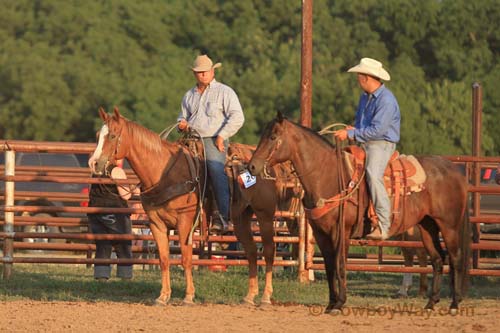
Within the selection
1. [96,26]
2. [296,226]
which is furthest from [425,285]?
[96,26]

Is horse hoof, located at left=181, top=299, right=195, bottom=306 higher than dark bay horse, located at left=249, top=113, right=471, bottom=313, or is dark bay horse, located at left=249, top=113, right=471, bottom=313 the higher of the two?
dark bay horse, located at left=249, top=113, right=471, bottom=313

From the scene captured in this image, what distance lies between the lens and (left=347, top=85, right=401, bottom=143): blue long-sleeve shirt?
11070 mm

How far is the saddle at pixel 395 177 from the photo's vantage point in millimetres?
11156

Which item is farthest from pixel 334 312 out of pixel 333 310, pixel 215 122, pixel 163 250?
pixel 215 122

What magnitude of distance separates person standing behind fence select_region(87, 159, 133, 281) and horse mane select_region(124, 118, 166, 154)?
8.07ft

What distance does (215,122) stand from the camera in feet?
40.2

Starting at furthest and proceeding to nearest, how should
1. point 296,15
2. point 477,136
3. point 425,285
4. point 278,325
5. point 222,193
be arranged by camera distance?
point 296,15 → point 477,136 → point 425,285 → point 222,193 → point 278,325

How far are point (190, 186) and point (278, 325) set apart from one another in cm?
237

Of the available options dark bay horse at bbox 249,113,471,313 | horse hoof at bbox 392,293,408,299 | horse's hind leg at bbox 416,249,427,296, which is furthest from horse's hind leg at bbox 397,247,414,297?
dark bay horse at bbox 249,113,471,313

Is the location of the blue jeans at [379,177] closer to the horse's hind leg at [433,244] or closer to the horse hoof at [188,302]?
the horse's hind leg at [433,244]

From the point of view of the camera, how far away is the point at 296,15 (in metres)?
Answer: 37.9

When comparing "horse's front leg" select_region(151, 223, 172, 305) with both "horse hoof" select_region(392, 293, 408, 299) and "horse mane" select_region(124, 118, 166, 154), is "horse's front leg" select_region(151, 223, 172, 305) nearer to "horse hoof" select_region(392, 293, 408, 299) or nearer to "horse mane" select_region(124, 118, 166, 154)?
"horse mane" select_region(124, 118, 166, 154)

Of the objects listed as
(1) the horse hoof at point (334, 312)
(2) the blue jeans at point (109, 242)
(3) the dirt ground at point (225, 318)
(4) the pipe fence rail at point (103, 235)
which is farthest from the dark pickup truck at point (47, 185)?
(1) the horse hoof at point (334, 312)

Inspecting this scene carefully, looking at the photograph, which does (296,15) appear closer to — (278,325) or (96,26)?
(96,26)
